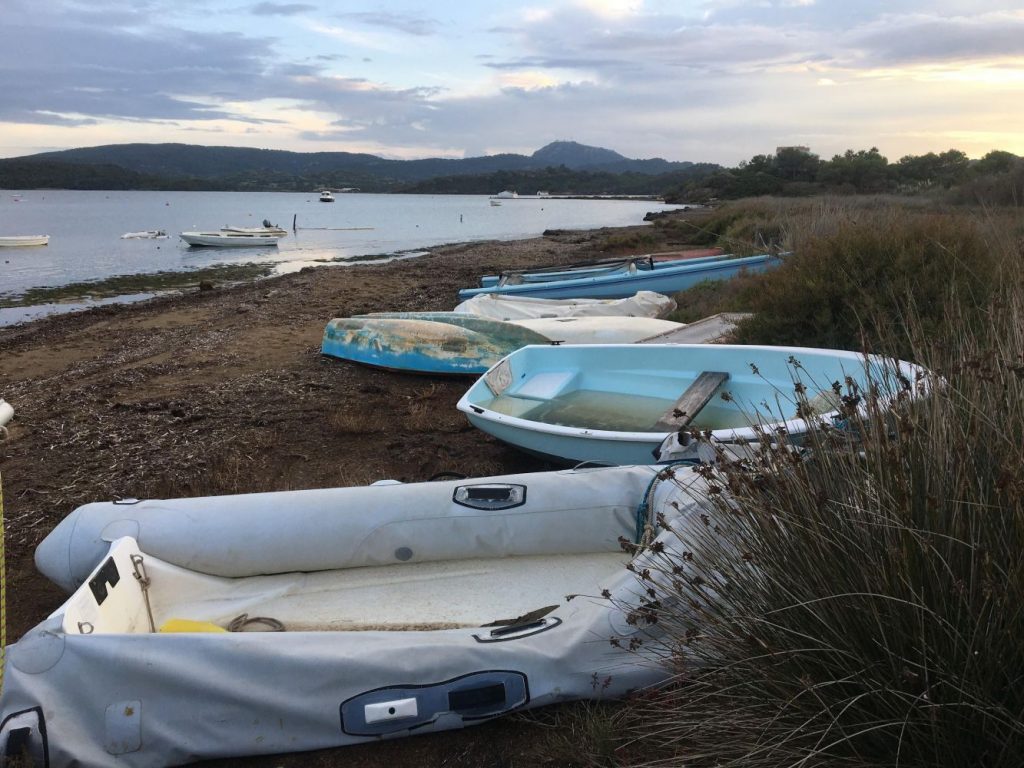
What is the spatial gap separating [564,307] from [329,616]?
8.72m

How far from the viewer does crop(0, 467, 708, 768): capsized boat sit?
2543 mm

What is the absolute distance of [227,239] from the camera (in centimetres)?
3416

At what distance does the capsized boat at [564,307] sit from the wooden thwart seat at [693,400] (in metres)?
4.98

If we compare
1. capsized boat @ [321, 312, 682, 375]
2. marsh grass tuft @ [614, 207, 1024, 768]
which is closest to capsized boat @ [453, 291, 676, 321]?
capsized boat @ [321, 312, 682, 375]

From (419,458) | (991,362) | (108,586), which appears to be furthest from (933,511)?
(419,458)

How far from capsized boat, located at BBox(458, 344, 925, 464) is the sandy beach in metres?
0.56

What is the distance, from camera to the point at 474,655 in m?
2.67

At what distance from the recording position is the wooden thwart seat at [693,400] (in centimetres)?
508

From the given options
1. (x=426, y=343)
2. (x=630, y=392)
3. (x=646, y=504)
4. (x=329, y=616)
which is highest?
(x=426, y=343)

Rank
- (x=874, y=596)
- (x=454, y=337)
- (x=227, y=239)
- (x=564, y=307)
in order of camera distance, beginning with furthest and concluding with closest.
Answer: (x=227, y=239) < (x=564, y=307) < (x=454, y=337) < (x=874, y=596)

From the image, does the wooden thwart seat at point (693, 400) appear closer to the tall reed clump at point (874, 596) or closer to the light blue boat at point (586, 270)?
the tall reed clump at point (874, 596)

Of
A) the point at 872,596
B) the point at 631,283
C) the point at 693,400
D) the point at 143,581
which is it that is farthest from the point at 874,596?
the point at 631,283

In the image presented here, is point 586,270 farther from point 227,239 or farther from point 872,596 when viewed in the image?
point 227,239

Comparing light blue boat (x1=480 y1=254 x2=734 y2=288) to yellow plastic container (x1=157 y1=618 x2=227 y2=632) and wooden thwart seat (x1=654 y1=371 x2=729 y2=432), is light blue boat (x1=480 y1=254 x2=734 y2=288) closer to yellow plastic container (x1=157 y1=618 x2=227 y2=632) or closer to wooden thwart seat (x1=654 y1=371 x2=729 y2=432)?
wooden thwart seat (x1=654 y1=371 x2=729 y2=432)
